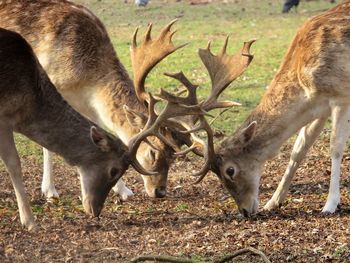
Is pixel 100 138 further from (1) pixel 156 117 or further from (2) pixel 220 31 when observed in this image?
(2) pixel 220 31

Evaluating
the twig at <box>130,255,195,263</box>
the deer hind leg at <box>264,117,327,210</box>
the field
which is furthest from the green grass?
the twig at <box>130,255,195,263</box>

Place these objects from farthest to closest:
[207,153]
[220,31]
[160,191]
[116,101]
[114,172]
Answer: [220,31]
[116,101]
[160,191]
[207,153]
[114,172]

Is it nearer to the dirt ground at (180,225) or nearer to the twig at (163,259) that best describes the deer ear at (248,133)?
the dirt ground at (180,225)

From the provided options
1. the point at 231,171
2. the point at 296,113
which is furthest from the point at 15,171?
the point at 296,113

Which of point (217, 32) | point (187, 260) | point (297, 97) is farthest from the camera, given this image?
point (217, 32)

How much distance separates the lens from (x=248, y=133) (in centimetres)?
900

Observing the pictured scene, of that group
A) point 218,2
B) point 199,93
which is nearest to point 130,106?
point 199,93

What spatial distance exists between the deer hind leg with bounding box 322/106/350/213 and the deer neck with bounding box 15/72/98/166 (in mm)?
2057

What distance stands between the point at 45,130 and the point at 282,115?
209cm

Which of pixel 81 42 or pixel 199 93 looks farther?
pixel 199 93

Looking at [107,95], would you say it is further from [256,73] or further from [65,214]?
[256,73]

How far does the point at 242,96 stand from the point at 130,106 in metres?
4.79

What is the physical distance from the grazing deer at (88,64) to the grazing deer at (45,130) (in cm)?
86

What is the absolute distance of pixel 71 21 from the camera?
32.4 ft
